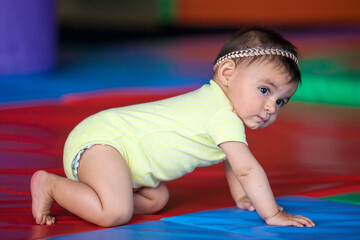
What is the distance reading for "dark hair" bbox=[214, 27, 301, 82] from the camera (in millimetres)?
1723

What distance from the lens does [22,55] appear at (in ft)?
16.0

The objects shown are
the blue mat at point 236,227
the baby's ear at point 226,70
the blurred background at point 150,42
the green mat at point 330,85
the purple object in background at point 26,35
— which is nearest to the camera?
the blue mat at point 236,227

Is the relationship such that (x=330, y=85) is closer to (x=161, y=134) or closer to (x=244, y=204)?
(x=244, y=204)

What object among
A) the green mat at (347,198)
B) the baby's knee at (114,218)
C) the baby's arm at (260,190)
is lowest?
the baby's knee at (114,218)

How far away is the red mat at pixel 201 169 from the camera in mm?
1795

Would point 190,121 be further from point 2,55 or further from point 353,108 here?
point 2,55

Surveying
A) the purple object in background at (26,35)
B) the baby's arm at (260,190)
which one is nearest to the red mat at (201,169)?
the baby's arm at (260,190)

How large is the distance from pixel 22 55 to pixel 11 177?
2.95 meters

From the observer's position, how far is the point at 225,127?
5.56 ft

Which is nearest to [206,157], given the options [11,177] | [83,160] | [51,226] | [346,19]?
[83,160]

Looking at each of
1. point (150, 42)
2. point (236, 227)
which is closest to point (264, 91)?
point (236, 227)

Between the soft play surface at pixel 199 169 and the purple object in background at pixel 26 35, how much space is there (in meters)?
0.21

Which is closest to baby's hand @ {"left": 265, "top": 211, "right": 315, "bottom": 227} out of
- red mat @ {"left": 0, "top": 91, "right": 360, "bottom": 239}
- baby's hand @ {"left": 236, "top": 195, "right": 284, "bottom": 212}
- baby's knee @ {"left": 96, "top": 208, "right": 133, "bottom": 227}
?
baby's hand @ {"left": 236, "top": 195, "right": 284, "bottom": 212}

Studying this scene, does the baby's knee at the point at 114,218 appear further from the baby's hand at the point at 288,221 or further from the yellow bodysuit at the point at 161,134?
the baby's hand at the point at 288,221
